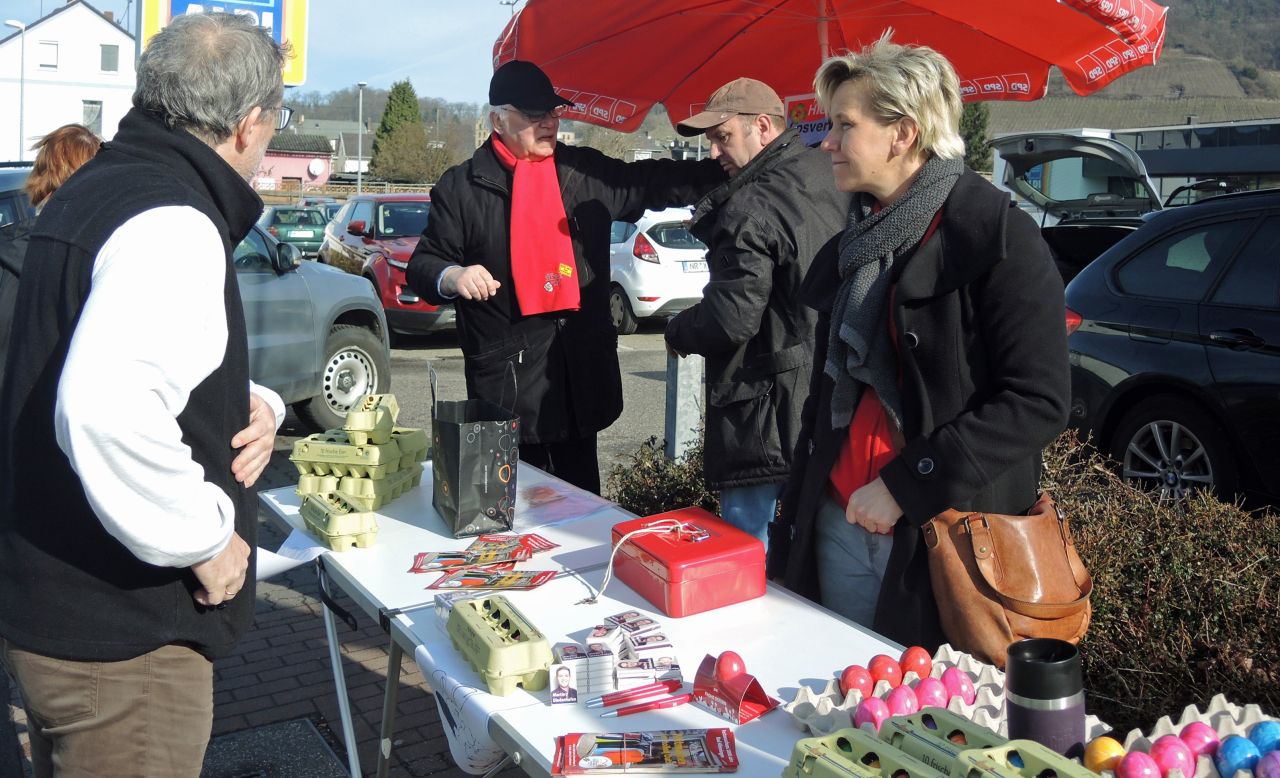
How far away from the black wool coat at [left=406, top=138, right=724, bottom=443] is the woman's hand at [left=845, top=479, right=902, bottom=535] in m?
1.59

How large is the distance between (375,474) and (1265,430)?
381 cm

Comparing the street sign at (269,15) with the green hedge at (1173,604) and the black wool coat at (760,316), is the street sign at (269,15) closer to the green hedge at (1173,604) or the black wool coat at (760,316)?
the black wool coat at (760,316)

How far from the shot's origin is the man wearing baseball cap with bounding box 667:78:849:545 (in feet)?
10.3

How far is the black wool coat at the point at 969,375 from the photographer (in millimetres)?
2205

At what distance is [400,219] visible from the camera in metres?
14.1

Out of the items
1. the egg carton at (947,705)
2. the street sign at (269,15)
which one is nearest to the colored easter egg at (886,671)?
the egg carton at (947,705)

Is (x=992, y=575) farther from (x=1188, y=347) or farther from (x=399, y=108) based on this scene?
(x=399, y=108)

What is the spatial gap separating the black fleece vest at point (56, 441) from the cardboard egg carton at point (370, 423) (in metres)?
1.22

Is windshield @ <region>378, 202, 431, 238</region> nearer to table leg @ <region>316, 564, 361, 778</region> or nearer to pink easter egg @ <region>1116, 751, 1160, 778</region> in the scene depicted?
table leg @ <region>316, 564, 361, 778</region>

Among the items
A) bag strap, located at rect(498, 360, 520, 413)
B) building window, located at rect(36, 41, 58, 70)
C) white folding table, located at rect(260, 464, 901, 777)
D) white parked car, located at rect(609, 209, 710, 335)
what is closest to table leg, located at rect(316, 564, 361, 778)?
white folding table, located at rect(260, 464, 901, 777)

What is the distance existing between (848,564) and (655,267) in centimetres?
1121

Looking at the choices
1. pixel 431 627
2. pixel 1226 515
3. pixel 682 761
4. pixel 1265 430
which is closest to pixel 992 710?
pixel 682 761

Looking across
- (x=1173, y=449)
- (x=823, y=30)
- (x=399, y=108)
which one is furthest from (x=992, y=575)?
(x=399, y=108)

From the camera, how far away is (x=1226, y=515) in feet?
12.2
